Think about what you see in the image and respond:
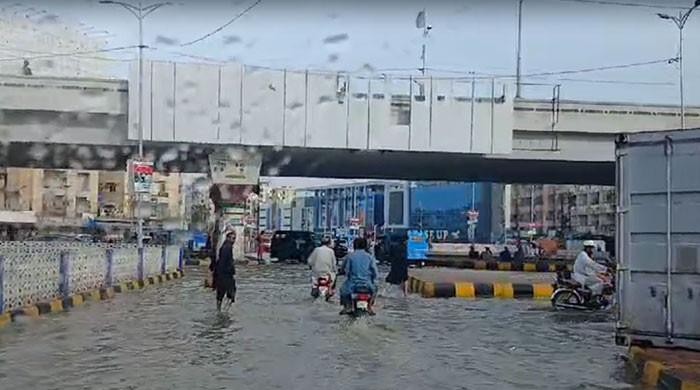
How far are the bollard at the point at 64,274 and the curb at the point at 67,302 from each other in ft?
0.53

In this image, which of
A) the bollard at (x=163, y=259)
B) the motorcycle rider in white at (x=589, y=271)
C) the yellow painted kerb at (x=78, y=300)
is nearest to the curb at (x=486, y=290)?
the motorcycle rider in white at (x=589, y=271)

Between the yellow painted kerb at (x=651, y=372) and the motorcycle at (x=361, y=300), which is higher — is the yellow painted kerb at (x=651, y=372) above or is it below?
below

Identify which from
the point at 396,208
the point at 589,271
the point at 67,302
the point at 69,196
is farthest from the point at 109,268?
the point at 69,196

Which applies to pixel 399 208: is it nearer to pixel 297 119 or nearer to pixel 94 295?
pixel 297 119

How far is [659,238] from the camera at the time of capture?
37.2ft

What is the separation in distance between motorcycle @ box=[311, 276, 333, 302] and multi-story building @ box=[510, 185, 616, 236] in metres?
81.0

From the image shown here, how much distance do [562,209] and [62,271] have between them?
102m

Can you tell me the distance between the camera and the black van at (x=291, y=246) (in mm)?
51375

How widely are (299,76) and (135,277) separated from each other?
528 inches

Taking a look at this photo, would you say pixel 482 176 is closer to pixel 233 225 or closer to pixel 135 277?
pixel 233 225

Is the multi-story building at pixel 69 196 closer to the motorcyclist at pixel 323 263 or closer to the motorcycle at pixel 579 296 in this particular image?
the motorcyclist at pixel 323 263

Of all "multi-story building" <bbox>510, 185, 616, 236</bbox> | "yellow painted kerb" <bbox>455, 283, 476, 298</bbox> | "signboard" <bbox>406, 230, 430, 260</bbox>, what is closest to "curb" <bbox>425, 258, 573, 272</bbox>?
"signboard" <bbox>406, 230, 430, 260</bbox>

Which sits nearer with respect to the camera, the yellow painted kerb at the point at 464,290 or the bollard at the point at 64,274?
the bollard at the point at 64,274

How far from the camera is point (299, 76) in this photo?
3775 cm
